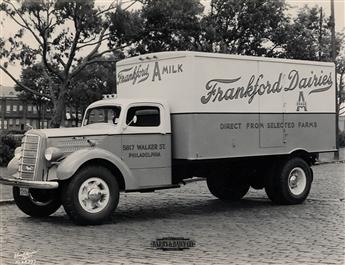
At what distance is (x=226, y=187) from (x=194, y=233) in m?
4.45

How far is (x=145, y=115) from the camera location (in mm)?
10734

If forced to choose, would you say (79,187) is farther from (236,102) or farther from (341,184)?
(341,184)

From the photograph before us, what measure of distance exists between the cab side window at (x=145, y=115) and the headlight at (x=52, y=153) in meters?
1.59

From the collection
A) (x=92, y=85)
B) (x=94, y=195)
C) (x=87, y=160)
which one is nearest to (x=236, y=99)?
(x=87, y=160)

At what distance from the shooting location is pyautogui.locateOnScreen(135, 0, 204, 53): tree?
74.8 feet

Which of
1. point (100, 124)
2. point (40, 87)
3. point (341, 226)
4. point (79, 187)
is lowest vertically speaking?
point (341, 226)

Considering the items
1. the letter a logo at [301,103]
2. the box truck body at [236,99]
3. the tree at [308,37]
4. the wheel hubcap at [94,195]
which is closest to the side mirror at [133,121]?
the box truck body at [236,99]

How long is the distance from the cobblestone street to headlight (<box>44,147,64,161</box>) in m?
1.14

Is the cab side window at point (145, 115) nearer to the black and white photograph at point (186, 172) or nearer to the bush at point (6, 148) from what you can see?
the black and white photograph at point (186, 172)

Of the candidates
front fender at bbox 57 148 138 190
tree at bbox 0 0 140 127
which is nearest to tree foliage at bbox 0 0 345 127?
tree at bbox 0 0 140 127

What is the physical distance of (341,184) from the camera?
53.3 feet

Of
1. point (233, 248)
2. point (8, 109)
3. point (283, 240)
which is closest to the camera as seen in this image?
point (233, 248)

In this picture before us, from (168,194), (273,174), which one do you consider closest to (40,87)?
(168,194)

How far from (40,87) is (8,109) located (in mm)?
42504
